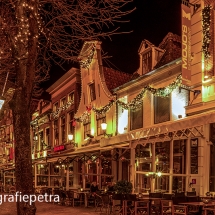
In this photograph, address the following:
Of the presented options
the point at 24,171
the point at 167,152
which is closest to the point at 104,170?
the point at 167,152

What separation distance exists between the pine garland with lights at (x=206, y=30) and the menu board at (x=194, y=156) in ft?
9.50

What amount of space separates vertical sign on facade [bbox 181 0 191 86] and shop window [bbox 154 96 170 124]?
2373mm

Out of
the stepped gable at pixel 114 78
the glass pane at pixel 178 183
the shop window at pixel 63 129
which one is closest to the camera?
the glass pane at pixel 178 183

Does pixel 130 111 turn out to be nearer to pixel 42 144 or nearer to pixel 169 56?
pixel 169 56

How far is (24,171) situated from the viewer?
6.78m

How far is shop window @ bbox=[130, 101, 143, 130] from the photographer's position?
17.1 meters

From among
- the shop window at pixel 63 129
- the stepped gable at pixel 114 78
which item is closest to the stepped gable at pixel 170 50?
the stepped gable at pixel 114 78

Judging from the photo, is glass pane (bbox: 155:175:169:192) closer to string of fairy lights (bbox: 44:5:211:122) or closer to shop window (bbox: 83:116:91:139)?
string of fairy lights (bbox: 44:5:211:122)

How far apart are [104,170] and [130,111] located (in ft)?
12.9

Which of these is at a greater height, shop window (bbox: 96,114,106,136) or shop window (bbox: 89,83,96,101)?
shop window (bbox: 89,83,96,101)

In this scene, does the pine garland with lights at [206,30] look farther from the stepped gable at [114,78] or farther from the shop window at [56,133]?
the shop window at [56,133]

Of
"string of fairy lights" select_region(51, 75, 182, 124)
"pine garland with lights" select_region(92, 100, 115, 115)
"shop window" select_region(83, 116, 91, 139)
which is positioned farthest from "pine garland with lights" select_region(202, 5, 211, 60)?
"shop window" select_region(83, 116, 91, 139)

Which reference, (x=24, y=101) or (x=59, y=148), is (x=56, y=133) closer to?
(x=59, y=148)

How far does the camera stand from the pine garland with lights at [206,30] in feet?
40.6
